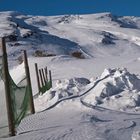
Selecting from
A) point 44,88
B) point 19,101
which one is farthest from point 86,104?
point 44,88

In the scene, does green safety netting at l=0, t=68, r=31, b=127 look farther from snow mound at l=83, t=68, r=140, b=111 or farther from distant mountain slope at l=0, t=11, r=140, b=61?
distant mountain slope at l=0, t=11, r=140, b=61

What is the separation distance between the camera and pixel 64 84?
59.2 feet

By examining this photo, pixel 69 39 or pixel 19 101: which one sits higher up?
pixel 19 101

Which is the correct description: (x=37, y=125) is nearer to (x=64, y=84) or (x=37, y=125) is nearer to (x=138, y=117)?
(x=138, y=117)

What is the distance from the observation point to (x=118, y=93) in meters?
15.5

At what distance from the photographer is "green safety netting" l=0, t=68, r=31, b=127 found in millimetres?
11875

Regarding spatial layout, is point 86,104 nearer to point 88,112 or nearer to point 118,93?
point 88,112

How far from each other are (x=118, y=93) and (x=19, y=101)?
3823 mm

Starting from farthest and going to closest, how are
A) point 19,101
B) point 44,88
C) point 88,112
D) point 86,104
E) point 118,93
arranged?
point 44,88
point 118,93
point 86,104
point 88,112
point 19,101

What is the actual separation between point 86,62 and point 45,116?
20423 millimetres

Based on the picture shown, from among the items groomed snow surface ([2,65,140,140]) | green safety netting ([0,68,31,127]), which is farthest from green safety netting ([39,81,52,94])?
green safety netting ([0,68,31,127])

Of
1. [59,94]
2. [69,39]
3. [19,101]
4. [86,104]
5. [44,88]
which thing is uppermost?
[19,101]

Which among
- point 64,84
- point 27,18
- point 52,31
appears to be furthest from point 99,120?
point 27,18

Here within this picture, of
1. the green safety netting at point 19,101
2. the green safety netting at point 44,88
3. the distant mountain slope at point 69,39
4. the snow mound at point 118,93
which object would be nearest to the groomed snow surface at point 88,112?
the snow mound at point 118,93
